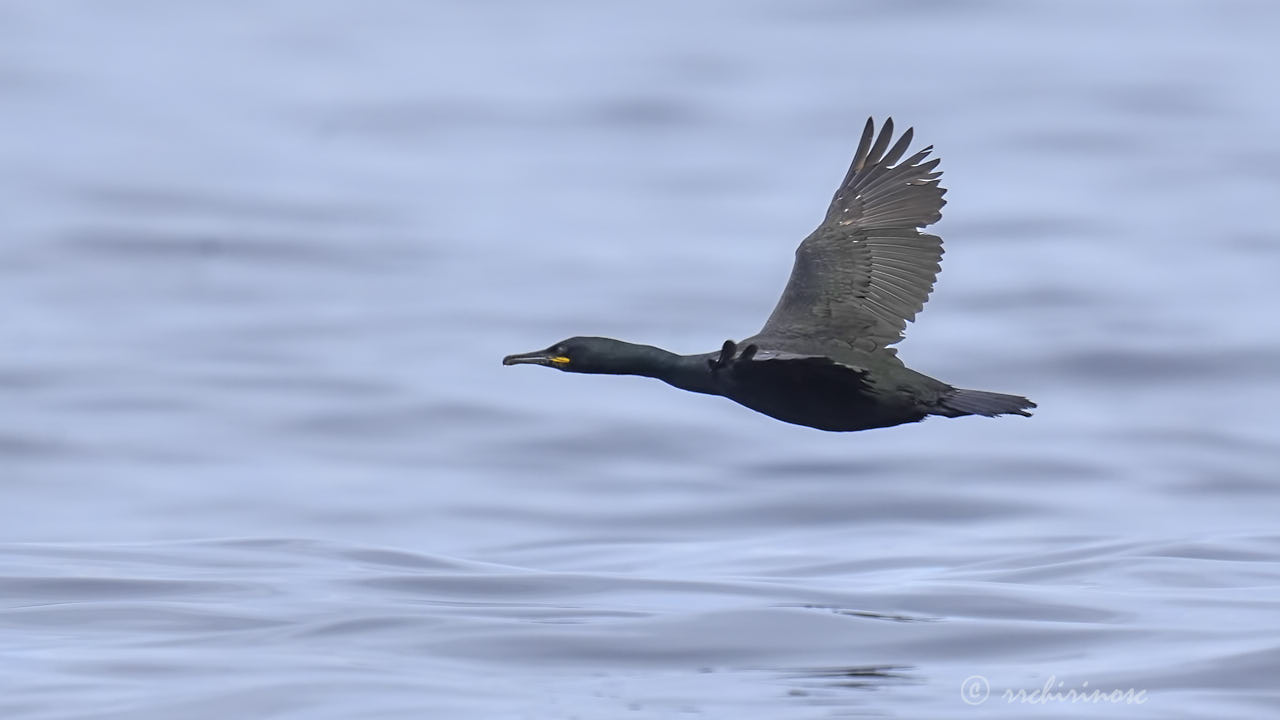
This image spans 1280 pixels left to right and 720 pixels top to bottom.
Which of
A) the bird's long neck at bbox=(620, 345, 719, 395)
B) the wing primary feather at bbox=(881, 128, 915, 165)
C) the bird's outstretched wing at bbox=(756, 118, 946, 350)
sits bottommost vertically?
the bird's long neck at bbox=(620, 345, 719, 395)

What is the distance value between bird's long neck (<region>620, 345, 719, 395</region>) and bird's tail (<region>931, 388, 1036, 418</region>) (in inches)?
52.0

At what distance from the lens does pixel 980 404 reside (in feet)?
38.2

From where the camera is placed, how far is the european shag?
38.0 ft

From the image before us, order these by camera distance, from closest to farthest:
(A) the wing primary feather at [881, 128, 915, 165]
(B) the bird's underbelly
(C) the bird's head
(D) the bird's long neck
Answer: (B) the bird's underbelly → (D) the bird's long neck → (C) the bird's head → (A) the wing primary feather at [881, 128, 915, 165]

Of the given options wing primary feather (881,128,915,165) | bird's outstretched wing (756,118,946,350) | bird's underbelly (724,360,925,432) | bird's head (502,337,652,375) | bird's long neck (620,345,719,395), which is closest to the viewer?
bird's underbelly (724,360,925,432)

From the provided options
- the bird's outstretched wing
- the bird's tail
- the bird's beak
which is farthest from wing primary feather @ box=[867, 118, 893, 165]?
the bird's beak

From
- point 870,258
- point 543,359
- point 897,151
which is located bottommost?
point 543,359

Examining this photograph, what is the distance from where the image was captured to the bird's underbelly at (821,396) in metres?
11.4

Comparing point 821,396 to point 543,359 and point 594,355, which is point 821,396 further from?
point 543,359

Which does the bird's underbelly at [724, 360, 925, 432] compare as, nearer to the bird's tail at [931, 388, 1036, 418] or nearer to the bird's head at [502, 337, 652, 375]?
the bird's tail at [931, 388, 1036, 418]

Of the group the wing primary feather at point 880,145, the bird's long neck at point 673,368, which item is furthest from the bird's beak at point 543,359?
the wing primary feather at point 880,145

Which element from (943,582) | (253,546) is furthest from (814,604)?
(253,546)

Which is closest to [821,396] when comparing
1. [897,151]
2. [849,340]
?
[849,340]

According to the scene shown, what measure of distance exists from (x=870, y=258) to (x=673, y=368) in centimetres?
204
